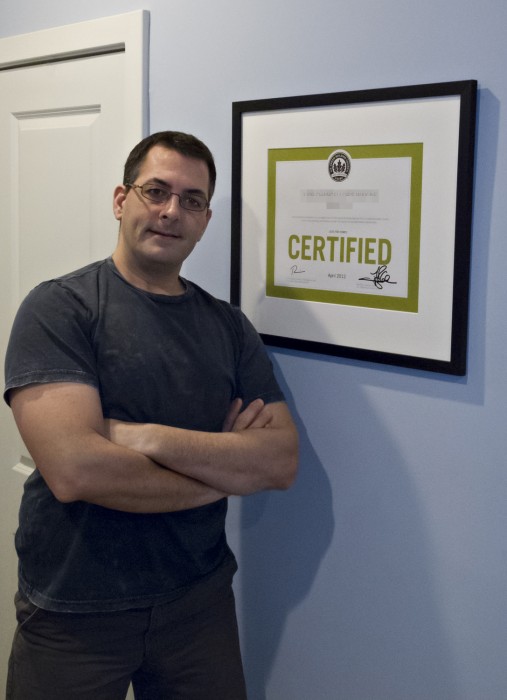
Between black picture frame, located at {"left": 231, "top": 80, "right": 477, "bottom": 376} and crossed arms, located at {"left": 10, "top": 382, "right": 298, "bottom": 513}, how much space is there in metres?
0.28

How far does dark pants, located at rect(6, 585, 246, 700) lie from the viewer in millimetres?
1443

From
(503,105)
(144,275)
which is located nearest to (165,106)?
(144,275)

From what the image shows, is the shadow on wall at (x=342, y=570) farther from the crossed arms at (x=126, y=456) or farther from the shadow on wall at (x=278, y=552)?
the crossed arms at (x=126, y=456)

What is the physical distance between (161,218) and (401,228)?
1.42 ft

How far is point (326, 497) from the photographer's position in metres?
1.65

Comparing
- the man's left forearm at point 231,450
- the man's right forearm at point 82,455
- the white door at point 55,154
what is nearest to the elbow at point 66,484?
the man's right forearm at point 82,455

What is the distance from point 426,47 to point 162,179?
1.70ft

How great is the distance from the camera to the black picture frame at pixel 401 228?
1379 mm

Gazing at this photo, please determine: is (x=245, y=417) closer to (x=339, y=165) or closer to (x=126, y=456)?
(x=126, y=456)

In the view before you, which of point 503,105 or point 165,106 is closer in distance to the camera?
point 503,105

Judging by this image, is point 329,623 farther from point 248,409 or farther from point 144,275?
point 144,275

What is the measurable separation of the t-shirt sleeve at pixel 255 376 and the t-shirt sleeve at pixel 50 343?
0.32 m

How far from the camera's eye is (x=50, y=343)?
137cm
